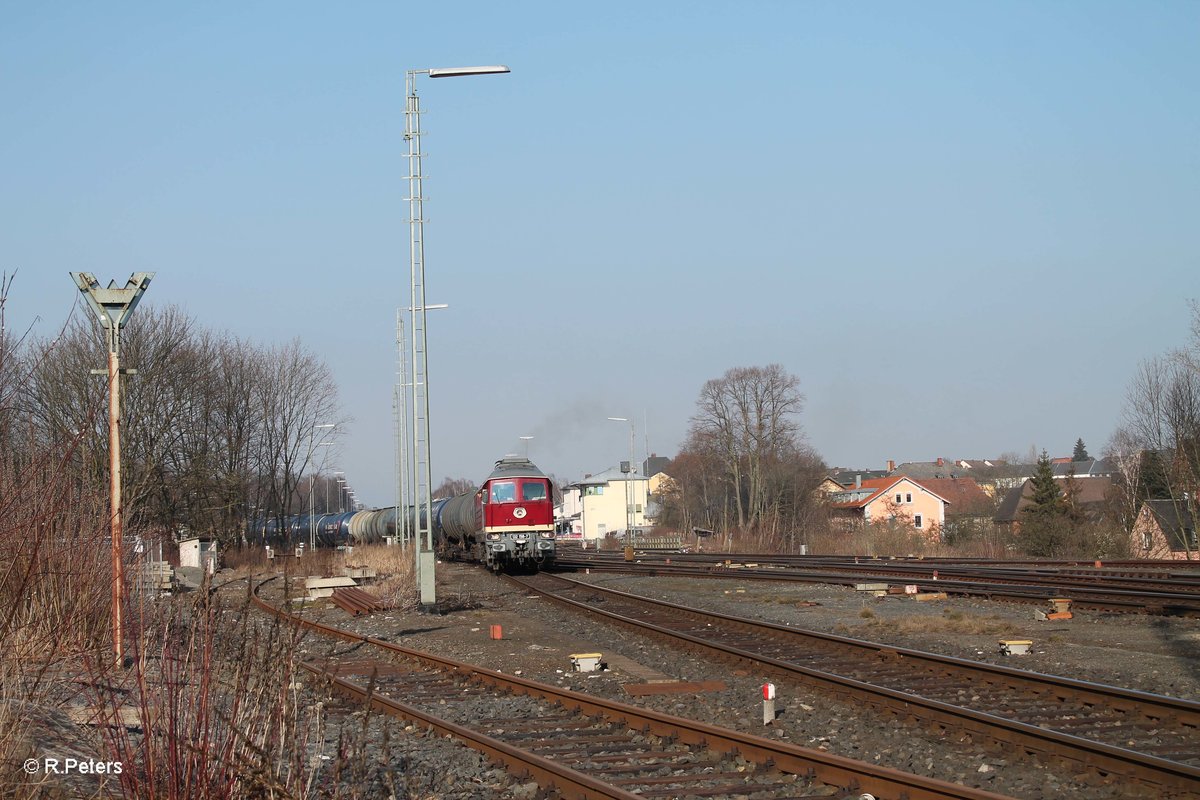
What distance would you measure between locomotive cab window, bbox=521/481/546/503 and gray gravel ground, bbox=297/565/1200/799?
742 cm

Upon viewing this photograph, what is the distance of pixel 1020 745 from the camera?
26.3 feet

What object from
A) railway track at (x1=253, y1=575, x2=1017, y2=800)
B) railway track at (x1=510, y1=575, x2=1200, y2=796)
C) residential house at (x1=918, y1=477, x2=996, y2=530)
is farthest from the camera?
residential house at (x1=918, y1=477, x2=996, y2=530)

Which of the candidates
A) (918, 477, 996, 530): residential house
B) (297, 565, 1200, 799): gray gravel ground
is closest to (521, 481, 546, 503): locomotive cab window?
(297, 565, 1200, 799): gray gravel ground

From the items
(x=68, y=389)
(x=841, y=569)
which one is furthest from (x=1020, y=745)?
(x=68, y=389)

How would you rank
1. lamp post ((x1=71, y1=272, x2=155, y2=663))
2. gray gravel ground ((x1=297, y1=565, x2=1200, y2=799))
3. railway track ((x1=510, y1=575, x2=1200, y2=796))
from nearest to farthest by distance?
1. railway track ((x1=510, y1=575, x2=1200, y2=796))
2. gray gravel ground ((x1=297, y1=565, x2=1200, y2=799))
3. lamp post ((x1=71, y1=272, x2=155, y2=663))

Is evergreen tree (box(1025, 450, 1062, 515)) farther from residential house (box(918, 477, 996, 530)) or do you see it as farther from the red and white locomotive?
residential house (box(918, 477, 996, 530))

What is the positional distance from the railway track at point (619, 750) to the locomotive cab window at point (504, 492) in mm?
21204

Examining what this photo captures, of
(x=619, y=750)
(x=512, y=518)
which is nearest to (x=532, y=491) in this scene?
(x=512, y=518)

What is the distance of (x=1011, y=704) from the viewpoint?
981 centimetres

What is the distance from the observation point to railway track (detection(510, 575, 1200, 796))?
7398 mm

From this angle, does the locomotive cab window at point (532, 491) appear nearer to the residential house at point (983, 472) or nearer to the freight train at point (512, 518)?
the freight train at point (512, 518)

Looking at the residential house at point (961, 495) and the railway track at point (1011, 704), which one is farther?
the residential house at point (961, 495)

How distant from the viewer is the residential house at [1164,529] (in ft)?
131

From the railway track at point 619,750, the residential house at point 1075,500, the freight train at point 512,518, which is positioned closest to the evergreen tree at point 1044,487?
the residential house at point 1075,500
